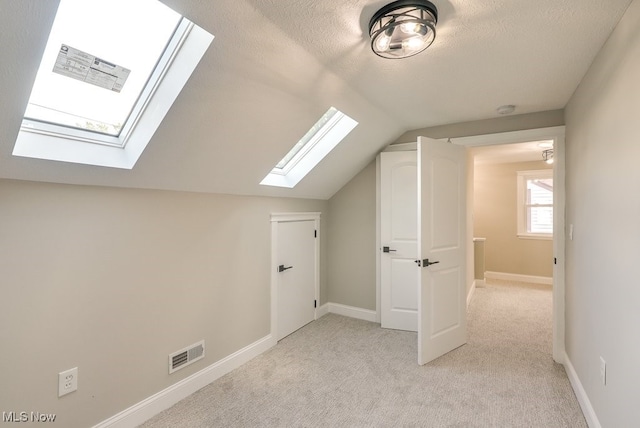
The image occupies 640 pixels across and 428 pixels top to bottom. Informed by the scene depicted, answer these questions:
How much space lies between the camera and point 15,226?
4.89 feet

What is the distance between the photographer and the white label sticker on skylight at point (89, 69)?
55.2 inches

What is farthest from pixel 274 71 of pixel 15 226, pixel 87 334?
pixel 87 334

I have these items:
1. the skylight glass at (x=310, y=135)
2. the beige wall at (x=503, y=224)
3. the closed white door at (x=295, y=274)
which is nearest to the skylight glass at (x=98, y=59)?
the skylight glass at (x=310, y=135)

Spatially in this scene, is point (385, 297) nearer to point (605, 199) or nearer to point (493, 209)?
point (605, 199)

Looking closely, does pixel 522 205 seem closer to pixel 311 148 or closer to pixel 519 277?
pixel 519 277

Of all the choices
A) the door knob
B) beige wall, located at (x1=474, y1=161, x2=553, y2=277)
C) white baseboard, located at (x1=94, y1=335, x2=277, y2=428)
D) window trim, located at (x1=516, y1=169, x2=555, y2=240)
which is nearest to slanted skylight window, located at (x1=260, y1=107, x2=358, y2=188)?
the door knob

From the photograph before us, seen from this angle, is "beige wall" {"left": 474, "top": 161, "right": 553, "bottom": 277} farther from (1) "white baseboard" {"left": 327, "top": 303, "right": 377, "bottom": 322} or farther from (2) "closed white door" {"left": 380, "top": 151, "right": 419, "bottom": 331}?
(1) "white baseboard" {"left": 327, "top": 303, "right": 377, "bottom": 322}

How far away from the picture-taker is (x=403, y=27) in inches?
58.1

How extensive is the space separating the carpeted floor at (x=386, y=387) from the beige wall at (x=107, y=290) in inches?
15.8

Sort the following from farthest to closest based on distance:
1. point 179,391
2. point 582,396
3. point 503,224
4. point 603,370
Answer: point 503,224, point 179,391, point 582,396, point 603,370

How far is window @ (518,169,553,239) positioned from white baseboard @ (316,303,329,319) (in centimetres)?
424

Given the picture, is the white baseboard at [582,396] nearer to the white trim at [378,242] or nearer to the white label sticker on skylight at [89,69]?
the white trim at [378,242]

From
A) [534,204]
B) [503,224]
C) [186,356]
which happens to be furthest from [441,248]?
[534,204]

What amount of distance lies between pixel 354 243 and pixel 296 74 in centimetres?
240
